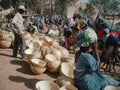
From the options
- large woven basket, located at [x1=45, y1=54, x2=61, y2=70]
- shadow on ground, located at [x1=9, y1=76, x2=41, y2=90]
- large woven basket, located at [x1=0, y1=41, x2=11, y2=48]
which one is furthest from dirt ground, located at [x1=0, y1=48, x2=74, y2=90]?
large woven basket, located at [x1=0, y1=41, x2=11, y2=48]

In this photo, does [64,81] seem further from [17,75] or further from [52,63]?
[17,75]

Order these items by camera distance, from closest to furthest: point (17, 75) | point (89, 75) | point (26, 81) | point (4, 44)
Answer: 1. point (89, 75)
2. point (26, 81)
3. point (17, 75)
4. point (4, 44)

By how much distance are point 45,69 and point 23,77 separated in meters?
0.64

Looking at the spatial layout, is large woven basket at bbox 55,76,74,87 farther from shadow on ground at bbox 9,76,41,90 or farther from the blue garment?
shadow on ground at bbox 9,76,41,90

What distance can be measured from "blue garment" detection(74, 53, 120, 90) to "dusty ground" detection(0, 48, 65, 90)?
1169 millimetres

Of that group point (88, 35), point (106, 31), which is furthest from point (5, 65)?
point (106, 31)

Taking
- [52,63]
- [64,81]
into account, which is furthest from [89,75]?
[52,63]

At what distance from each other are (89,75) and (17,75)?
2.08 meters

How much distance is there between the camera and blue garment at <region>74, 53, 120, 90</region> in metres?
5.22

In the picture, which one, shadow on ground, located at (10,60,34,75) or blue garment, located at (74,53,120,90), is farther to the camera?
shadow on ground, located at (10,60,34,75)

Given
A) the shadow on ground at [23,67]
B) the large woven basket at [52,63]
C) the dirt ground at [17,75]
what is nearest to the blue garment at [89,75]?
the dirt ground at [17,75]

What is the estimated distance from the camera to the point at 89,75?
537 centimetres

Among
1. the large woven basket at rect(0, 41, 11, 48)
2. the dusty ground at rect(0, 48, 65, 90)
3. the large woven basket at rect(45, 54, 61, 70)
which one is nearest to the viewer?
the dusty ground at rect(0, 48, 65, 90)

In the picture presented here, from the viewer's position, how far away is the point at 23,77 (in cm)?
651
